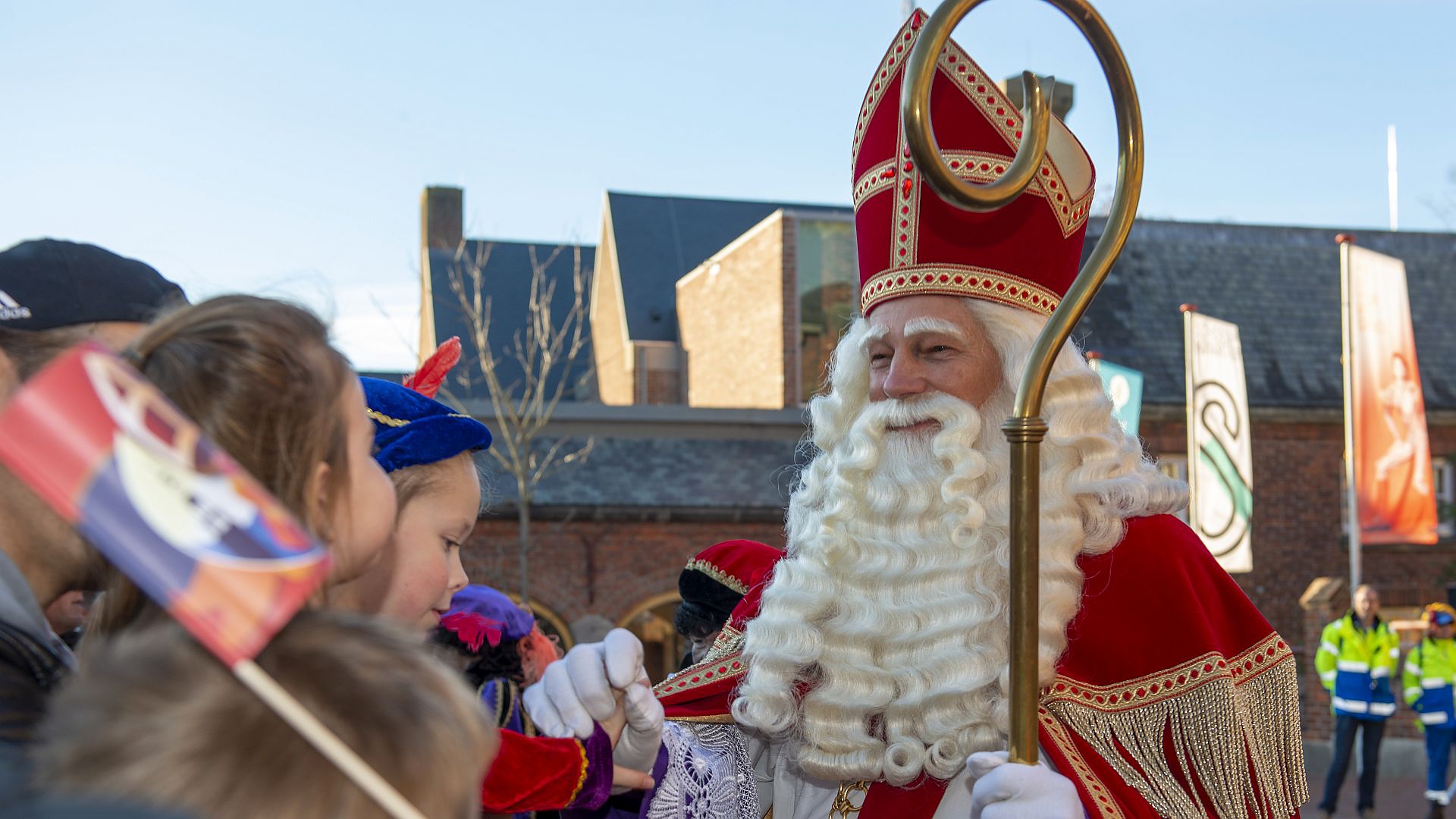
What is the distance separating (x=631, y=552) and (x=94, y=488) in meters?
15.7

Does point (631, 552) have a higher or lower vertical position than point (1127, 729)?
lower

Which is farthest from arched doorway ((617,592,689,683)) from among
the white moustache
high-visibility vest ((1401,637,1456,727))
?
the white moustache

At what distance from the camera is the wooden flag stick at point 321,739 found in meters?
0.97

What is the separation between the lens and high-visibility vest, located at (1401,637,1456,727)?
1126 cm

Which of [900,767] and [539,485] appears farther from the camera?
[539,485]

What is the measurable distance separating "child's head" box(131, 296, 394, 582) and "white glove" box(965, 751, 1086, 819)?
3.73 feet

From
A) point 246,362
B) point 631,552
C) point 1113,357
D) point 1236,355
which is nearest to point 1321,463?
point 1113,357

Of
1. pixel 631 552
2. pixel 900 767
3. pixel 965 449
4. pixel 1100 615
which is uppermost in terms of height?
pixel 965 449

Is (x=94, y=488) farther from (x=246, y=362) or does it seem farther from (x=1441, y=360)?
(x=1441, y=360)

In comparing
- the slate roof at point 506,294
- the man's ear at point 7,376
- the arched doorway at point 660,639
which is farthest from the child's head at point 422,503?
the slate roof at point 506,294

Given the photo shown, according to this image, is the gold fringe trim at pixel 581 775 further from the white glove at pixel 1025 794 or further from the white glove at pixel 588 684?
the white glove at pixel 1025 794

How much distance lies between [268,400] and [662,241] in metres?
25.7

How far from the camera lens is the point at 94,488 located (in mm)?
933

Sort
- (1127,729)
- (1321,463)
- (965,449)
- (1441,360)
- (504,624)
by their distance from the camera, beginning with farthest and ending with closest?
(1441,360) < (1321,463) < (504,624) < (965,449) < (1127,729)
